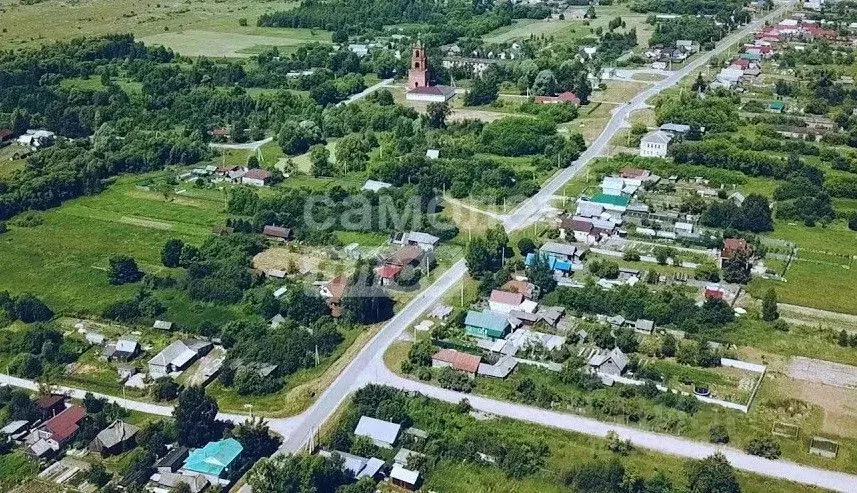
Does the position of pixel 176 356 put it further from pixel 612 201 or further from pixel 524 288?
pixel 612 201

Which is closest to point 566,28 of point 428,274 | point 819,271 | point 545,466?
point 819,271

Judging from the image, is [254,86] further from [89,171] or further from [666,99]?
[666,99]

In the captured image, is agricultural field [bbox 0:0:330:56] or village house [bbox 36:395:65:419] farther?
agricultural field [bbox 0:0:330:56]

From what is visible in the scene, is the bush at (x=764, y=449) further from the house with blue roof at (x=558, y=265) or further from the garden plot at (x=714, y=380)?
the house with blue roof at (x=558, y=265)

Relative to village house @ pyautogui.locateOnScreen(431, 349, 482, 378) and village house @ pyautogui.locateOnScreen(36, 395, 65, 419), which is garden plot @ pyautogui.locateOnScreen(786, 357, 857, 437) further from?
village house @ pyautogui.locateOnScreen(36, 395, 65, 419)

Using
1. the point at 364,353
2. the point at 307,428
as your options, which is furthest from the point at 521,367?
the point at 307,428

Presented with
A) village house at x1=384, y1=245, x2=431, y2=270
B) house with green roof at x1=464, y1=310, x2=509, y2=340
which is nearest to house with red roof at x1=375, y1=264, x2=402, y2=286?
village house at x1=384, y1=245, x2=431, y2=270
